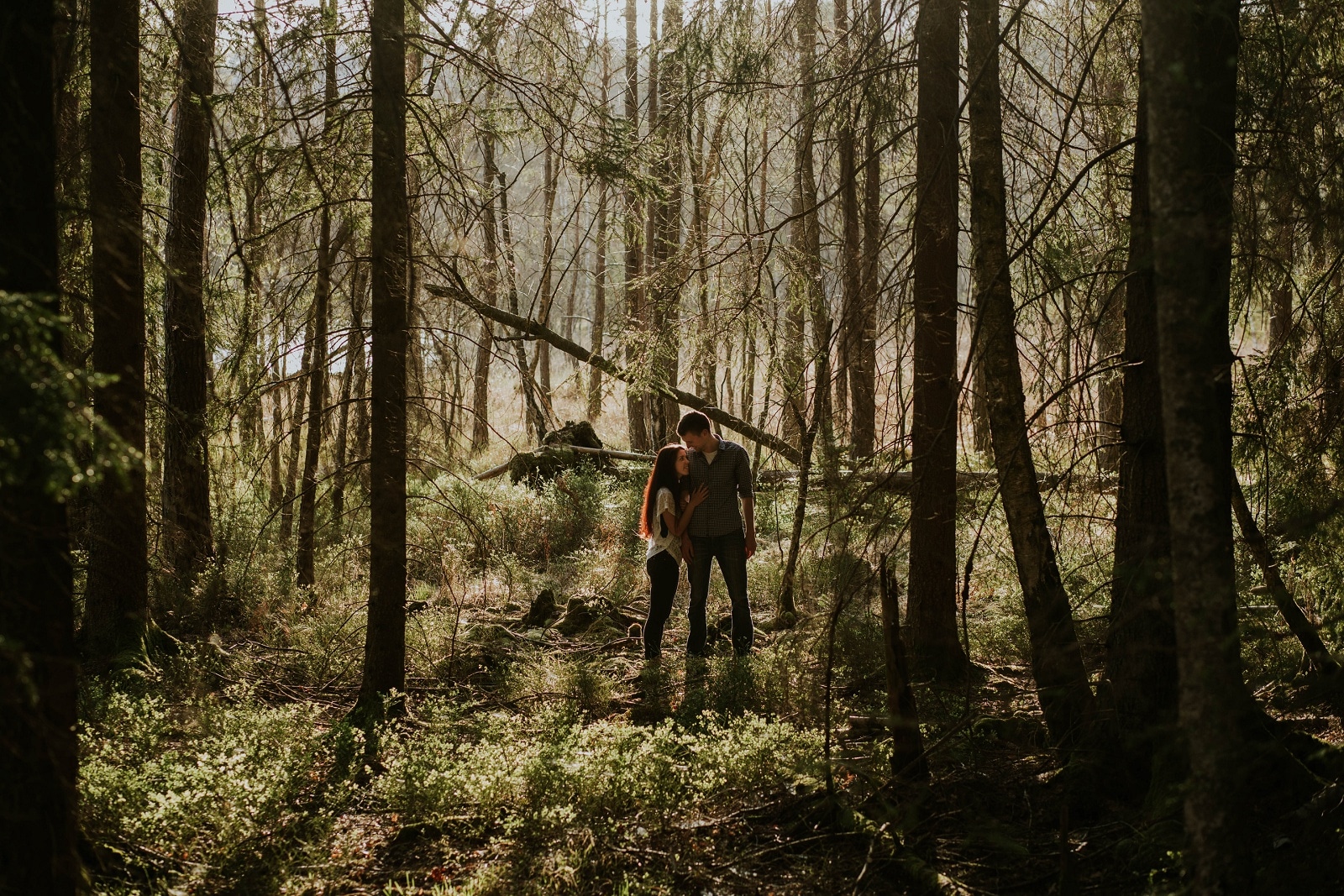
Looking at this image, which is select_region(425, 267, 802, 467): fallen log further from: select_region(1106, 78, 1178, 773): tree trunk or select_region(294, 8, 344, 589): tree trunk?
select_region(1106, 78, 1178, 773): tree trunk

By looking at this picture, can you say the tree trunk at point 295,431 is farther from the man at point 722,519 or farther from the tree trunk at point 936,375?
the tree trunk at point 936,375

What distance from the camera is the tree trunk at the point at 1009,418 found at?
4.69 meters

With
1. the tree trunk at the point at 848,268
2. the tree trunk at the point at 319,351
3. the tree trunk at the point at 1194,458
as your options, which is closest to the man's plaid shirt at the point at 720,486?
the tree trunk at the point at 848,268

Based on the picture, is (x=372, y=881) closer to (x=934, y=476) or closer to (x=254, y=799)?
(x=254, y=799)

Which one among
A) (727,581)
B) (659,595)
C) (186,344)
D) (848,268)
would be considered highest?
(848,268)

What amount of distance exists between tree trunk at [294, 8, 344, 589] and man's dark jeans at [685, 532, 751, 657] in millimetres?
2849

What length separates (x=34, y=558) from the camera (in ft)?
8.56

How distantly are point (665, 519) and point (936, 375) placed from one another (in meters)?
2.32

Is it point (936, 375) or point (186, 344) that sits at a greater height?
point (186, 344)

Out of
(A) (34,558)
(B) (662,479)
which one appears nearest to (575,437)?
(B) (662,479)

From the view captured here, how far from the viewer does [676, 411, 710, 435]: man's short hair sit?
23.6 ft

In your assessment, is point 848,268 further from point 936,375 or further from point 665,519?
point 665,519

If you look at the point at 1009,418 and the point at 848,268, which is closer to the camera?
the point at 1009,418

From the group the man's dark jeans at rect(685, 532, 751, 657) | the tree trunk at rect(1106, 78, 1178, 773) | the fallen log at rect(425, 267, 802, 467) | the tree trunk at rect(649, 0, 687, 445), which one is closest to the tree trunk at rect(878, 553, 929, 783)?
the tree trunk at rect(1106, 78, 1178, 773)
